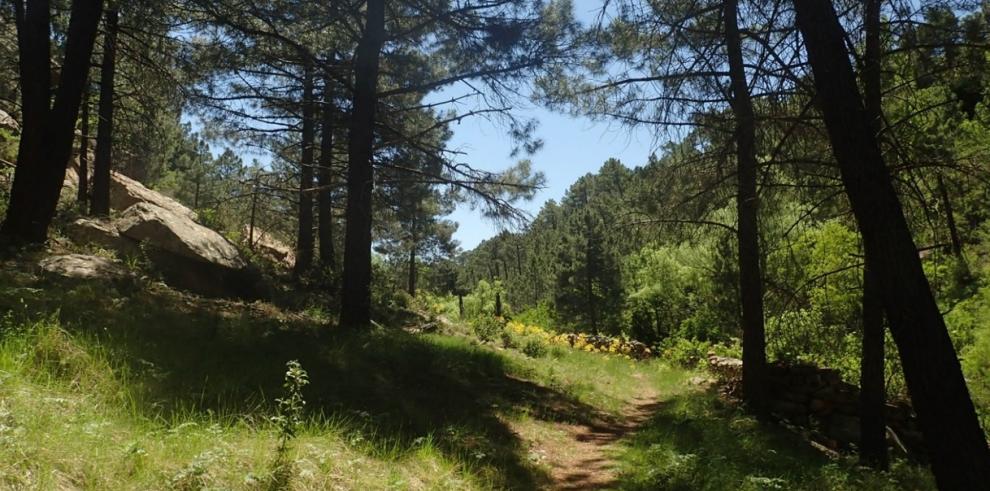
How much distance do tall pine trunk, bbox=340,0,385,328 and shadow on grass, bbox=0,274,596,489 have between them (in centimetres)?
75

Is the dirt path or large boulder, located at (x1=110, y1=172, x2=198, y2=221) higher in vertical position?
large boulder, located at (x1=110, y1=172, x2=198, y2=221)

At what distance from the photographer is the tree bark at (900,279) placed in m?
3.18

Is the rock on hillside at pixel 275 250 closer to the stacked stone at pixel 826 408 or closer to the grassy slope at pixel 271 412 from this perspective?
the grassy slope at pixel 271 412

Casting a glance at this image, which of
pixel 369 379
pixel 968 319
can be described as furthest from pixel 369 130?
pixel 968 319

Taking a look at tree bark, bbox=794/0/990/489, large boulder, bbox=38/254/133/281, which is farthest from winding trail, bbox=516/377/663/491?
large boulder, bbox=38/254/133/281

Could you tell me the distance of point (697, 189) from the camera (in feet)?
26.1

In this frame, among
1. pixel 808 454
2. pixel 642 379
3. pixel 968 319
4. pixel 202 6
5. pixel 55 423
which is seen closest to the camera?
pixel 55 423

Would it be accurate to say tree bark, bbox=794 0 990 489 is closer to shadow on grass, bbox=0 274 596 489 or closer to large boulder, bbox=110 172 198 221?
shadow on grass, bbox=0 274 596 489

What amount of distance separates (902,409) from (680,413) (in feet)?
12.3

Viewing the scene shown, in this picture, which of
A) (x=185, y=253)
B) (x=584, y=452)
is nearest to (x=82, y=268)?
(x=185, y=253)

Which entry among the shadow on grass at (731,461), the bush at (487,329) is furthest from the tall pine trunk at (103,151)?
the shadow on grass at (731,461)

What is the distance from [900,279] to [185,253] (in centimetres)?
1056

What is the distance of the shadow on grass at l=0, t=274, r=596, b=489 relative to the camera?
14.5ft

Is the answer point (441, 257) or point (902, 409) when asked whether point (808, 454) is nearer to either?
point (902, 409)
